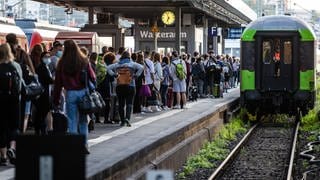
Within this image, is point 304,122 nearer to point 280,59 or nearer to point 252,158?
point 280,59

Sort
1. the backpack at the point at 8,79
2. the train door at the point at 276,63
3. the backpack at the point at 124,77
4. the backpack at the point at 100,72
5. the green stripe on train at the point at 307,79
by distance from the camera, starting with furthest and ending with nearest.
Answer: the train door at the point at 276,63 < the green stripe on train at the point at 307,79 < the backpack at the point at 100,72 < the backpack at the point at 124,77 < the backpack at the point at 8,79

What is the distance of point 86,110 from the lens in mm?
10227

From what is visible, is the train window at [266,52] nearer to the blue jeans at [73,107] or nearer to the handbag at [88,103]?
the handbag at [88,103]

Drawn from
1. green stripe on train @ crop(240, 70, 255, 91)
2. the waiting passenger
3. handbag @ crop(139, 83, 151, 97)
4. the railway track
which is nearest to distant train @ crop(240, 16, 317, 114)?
green stripe on train @ crop(240, 70, 255, 91)

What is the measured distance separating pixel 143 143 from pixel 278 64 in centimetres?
1162

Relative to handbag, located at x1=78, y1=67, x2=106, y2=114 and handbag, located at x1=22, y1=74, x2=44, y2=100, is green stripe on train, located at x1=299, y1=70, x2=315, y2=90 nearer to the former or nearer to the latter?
handbag, located at x1=78, y1=67, x2=106, y2=114

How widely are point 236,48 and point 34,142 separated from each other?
99980 millimetres

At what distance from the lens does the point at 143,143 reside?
11.9 m

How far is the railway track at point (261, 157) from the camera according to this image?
527 inches

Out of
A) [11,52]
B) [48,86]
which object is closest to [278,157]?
[48,86]

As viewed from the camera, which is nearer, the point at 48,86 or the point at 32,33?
the point at 48,86

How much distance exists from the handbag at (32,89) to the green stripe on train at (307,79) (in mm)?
12934

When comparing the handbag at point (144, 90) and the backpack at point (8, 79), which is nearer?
the backpack at point (8, 79)

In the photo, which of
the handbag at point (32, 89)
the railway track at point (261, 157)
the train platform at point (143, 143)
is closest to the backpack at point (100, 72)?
the train platform at point (143, 143)
